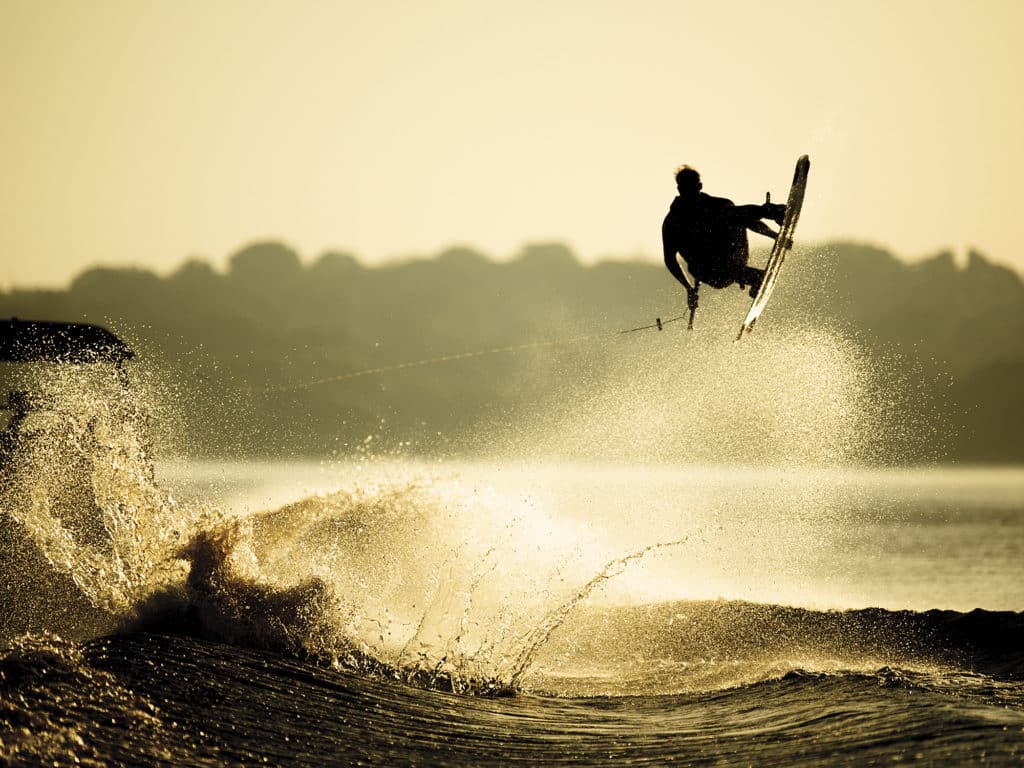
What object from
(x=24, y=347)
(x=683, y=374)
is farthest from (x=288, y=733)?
(x=683, y=374)

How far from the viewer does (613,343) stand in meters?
93.3

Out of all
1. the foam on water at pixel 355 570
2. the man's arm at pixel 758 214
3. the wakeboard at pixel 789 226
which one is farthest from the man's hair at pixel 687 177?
the foam on water at pixel 355 570

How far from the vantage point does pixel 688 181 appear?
401 inches

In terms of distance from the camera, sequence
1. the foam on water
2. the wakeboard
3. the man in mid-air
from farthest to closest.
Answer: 1. the wakeboard
2. the man in mid-air
3. the foam on water

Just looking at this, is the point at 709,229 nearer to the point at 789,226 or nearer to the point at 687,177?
the point at 687,177

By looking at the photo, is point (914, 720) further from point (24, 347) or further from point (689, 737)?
point (24, 347)

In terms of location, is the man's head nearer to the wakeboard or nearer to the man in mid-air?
the man in mid-air

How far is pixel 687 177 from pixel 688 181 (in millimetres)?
42

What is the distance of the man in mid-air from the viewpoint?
10.1m

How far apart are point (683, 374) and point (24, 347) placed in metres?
123

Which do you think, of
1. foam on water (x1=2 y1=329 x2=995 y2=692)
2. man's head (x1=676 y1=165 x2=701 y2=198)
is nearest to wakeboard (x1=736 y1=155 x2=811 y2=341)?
man's head (x1=676 y1=165 x2=701 y2=198)

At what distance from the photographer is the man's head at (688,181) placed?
10148mm

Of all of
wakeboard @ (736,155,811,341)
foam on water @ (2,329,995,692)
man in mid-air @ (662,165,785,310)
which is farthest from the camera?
wakeboard @ (736,155,811,341)

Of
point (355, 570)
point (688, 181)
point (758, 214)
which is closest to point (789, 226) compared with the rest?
point (758, 214)
